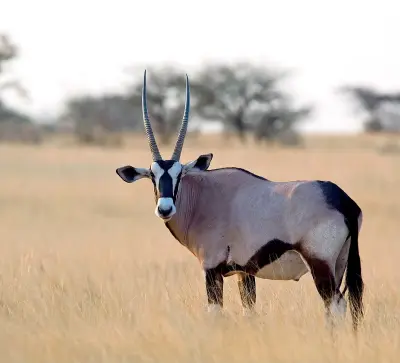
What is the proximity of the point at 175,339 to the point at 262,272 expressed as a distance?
1.21 metres

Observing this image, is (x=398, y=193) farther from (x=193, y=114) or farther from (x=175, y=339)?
(x=193, y=114)

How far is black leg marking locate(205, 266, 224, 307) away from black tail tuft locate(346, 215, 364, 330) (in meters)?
0.91

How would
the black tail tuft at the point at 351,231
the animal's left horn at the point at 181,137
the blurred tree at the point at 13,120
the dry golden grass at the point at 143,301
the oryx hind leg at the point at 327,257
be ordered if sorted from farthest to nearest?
the blurred tree at the point at 13,120
the animal's left horn at the point at 181,137
the black tail tuft at the point at 351,231
the oryx hind leg at the point at 327,257
the dry golden grass at the point at 143,301

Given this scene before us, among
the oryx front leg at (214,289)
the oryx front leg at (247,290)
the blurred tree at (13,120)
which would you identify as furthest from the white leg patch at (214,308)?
the blurred tree at (13,120)

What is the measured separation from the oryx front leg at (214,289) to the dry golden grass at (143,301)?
0.14 meters

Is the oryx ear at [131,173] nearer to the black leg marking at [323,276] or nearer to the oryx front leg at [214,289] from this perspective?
the oryx front leg at [214,289]

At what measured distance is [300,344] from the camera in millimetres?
5328

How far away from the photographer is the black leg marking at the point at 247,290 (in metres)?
6.75

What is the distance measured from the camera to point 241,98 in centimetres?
5781

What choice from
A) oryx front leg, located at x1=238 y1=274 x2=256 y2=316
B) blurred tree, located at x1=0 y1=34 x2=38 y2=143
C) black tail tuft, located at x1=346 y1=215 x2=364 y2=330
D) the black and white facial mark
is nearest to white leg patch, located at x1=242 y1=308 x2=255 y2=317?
oryx front leg, located at x1=238 y1=274 x2=256 y2=316

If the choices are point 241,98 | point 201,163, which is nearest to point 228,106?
point 241,98

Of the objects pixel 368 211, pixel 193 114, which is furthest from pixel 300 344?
pixel 193 114

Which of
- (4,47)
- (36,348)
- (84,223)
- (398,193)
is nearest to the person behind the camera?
(36,348)

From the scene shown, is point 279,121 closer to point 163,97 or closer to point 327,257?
point 163,97
